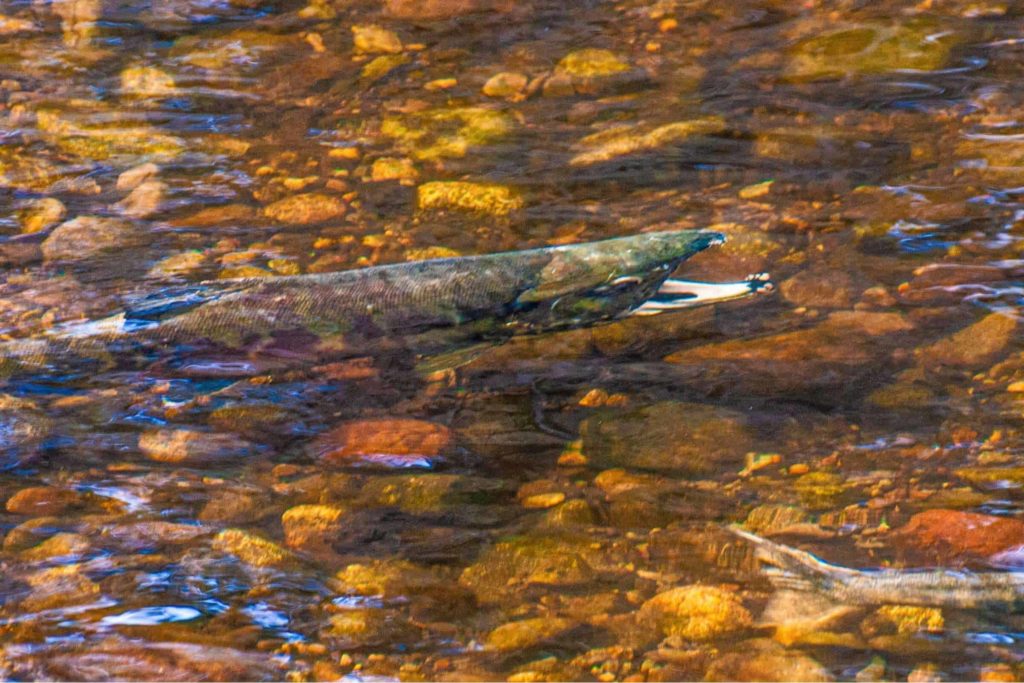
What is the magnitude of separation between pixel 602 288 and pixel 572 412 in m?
0.57

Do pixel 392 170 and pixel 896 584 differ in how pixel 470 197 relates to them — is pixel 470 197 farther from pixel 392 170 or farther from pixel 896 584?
pixel 896 584

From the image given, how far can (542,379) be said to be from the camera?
4.10 m

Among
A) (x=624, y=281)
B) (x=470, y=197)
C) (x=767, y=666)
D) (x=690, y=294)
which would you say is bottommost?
(x=767, y=666)

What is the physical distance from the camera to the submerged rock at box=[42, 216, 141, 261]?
4934 mm

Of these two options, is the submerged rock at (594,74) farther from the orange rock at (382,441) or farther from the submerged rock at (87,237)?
the orange rock at (382,441)

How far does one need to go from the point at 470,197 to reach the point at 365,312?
140 centimetres

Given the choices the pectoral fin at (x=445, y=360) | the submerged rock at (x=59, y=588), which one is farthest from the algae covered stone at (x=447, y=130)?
the submerged rock at (x=59, y=588)

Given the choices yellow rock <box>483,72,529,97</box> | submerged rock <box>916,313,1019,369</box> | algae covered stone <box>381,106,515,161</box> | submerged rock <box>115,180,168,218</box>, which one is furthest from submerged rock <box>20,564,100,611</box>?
yellow rock <box>483,72,529,97</box>

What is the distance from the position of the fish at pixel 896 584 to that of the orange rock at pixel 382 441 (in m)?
1.30

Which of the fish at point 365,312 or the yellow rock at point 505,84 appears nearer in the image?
the fish at point 365,312

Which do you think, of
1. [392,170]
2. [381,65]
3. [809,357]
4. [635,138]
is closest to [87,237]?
[392,170]

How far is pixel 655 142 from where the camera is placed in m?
5.45

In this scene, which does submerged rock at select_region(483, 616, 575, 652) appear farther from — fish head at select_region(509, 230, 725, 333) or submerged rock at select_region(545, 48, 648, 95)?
submerged rock at select_region(545, 48, 648, 95)

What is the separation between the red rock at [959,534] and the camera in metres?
3.16
